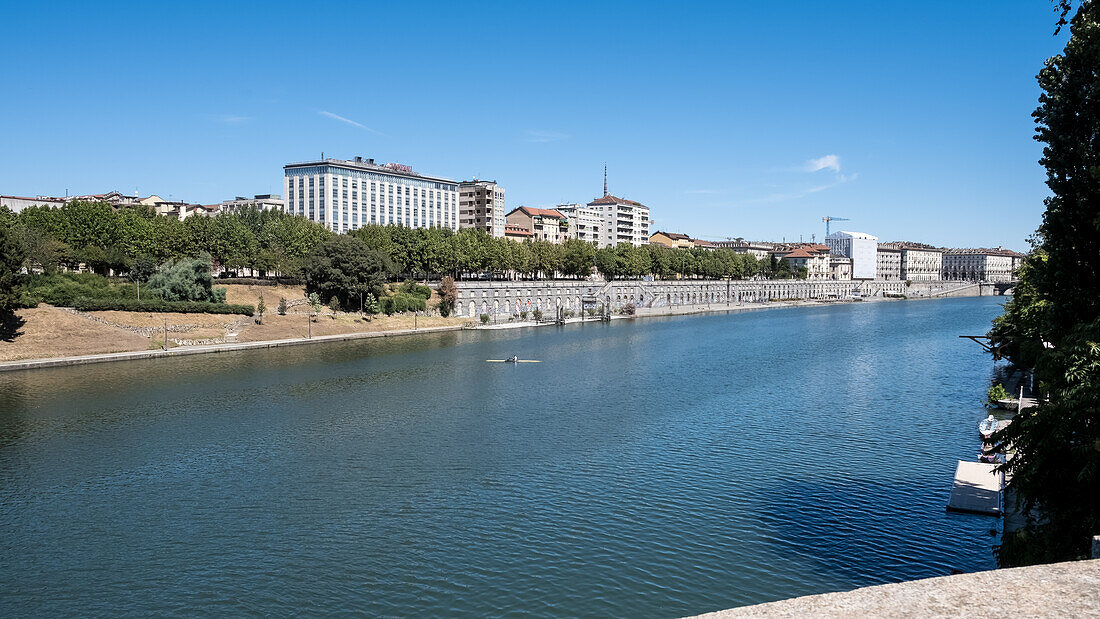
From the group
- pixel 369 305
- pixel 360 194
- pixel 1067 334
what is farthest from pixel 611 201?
pixel 1067 334

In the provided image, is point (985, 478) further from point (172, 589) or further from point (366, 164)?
point (366, 164)

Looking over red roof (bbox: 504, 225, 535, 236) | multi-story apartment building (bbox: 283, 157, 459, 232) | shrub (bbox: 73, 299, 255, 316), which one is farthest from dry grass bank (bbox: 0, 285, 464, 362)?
red roof (bbox: 504, 225, 535, 236)

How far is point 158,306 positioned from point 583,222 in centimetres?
12995

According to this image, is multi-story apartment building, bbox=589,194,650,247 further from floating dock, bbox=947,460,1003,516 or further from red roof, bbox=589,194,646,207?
floating dock, bbox=947,460,1003,516

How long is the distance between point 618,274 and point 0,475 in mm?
114372

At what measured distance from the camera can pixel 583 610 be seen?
17438 mm

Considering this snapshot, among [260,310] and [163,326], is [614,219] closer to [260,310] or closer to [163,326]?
[260,310]

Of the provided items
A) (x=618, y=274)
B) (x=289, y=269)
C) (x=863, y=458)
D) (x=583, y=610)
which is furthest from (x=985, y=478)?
(x=618, y=274)

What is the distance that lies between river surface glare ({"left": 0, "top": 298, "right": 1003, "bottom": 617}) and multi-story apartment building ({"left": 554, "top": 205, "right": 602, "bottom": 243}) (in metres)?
133

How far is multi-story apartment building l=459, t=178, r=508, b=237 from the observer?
561ft

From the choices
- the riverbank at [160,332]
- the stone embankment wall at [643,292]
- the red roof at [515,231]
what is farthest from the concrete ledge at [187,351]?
the red roof at [515,231]

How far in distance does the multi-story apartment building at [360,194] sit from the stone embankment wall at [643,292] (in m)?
57.2

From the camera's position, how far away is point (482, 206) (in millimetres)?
171750

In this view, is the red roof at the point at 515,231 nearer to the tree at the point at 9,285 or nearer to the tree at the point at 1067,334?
the tree at the point at 9,285
